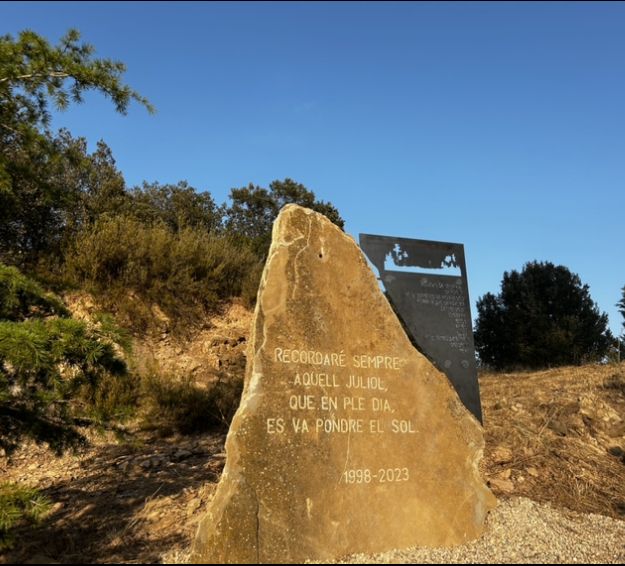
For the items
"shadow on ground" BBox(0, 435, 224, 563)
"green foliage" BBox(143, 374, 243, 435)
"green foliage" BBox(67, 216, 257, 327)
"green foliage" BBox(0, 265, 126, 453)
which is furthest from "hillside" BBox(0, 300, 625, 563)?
"green foliage" BBox(67, 216, 257, 327)

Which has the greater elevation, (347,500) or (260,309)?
(260,309)

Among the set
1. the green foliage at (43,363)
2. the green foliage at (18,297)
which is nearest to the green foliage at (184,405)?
the green foliage at (43,363)

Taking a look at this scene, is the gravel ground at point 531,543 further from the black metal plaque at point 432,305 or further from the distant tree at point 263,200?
A: the distant tree at point 263,200

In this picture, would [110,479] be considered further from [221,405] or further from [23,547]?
[221,405]

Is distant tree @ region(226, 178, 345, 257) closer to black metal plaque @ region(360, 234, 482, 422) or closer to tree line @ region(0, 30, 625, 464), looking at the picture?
tree line @ region(0, 30, 625, 464)

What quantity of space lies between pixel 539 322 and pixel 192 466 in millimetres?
15656

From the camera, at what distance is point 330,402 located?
12.7ft

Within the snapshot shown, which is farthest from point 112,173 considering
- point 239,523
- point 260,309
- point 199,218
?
point 239,523

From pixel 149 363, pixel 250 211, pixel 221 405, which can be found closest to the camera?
pixel 221 405

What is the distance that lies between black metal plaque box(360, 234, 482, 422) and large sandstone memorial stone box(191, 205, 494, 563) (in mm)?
2958

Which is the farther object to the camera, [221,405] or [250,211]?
[250,211]

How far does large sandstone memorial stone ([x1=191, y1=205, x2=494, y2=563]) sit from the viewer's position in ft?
11.1

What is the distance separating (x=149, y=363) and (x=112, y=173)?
698 cm

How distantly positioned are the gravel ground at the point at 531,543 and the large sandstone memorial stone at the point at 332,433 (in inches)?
5.7
